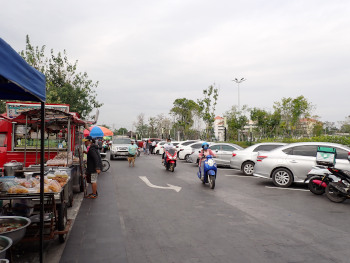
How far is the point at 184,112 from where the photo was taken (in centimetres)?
5659

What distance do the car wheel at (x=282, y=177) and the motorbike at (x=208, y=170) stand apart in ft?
7.30

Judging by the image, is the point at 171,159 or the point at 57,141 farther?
the point at 171,159

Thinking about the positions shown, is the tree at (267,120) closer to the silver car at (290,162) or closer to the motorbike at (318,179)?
the silver car at (290,162)

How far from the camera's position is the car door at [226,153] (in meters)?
16.9

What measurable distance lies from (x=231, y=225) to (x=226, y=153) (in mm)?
11288

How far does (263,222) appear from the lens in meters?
6.12

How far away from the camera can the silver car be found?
1010 centimetres

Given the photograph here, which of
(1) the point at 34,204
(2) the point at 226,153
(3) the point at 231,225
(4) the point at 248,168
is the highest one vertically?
(2) the point at 226,153

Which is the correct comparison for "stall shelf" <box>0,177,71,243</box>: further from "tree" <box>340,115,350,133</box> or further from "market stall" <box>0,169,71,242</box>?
"tree" <box>340,115,350,133</box>

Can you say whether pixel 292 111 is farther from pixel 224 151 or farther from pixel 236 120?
pixel 224 151

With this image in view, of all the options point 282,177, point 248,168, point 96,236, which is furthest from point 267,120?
point 96,236

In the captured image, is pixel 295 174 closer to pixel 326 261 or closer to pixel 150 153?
pixel 326 261

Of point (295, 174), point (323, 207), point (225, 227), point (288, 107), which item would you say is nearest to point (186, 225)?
point (225, 227)

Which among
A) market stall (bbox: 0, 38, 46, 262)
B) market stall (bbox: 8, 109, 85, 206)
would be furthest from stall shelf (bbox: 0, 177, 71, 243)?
market stall (bbox: 8, 109, 85, 206)
